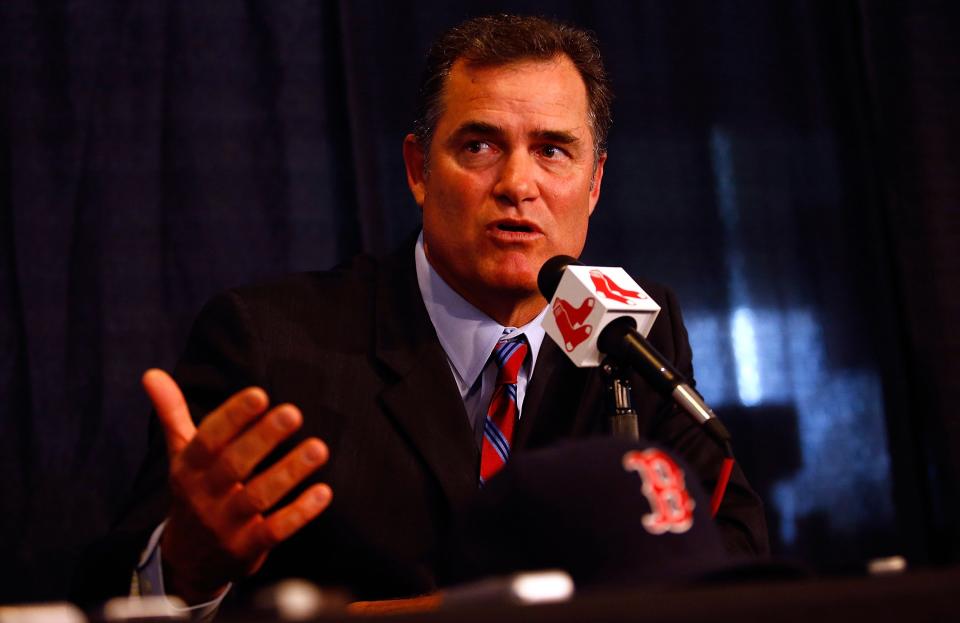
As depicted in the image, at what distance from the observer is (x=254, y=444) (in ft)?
3.72

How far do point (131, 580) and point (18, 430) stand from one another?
1.00 m

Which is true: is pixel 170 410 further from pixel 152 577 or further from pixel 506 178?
pixel 506 178

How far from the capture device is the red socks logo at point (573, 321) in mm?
1341

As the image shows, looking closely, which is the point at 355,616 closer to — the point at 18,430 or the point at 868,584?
the point at 868,584

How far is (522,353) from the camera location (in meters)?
1.84

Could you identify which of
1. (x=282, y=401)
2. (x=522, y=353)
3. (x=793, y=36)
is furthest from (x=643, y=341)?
(x=793, y=36)

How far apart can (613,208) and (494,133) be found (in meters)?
0.80

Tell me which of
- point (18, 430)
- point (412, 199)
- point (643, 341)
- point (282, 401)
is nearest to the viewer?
point (643, 341)

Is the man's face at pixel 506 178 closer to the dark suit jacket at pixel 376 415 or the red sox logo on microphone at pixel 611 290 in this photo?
the dark suit jacket at pixel 376 415

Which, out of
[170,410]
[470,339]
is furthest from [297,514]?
[470,339]

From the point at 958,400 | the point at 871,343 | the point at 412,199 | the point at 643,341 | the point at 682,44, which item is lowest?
the point at 958,400

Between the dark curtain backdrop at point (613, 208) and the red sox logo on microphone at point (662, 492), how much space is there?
5.23ft

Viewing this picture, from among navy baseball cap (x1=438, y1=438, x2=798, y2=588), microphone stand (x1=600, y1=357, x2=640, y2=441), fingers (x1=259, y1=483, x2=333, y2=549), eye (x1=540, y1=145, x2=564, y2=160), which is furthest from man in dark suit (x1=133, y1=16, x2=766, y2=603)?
navy baseball cap (x1=438, y1=438, x2=798, y2=588)

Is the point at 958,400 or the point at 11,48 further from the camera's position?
the point at 958,400
